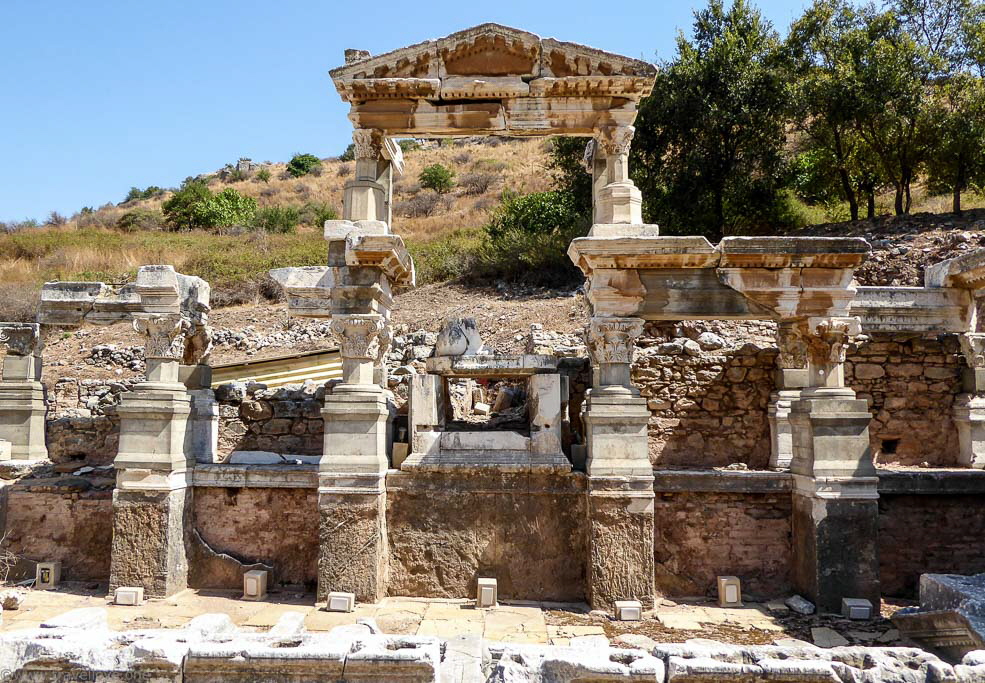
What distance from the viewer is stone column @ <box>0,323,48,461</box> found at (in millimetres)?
10367

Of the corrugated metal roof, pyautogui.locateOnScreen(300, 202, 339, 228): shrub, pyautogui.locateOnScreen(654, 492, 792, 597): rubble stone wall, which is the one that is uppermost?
pyautogui.locateOnScreen(300, 202, 339, 228): shrub

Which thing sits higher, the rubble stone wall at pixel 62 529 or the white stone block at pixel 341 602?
the rubble stone wall at pixel 62 529

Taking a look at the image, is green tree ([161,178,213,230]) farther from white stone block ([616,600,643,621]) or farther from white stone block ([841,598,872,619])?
white stone block ([841,598,872,619])

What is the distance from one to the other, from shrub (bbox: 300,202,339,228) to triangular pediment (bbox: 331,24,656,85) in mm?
26758

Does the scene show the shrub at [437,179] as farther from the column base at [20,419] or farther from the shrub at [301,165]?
the column base at [20,419]

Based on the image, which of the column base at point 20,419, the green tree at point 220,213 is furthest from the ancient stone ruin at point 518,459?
the green tree at point 220,213

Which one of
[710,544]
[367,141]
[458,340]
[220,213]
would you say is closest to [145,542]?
[458,340]

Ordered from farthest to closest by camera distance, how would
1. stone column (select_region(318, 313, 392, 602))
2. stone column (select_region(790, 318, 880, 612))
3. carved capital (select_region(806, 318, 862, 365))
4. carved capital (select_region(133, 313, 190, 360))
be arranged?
1. carved capital (select_region(133, 313, 190, 360))
2. carved capital (select_region(806, 318, 862, 365))
3. stone column (select_region(318, 313, 392, 602))
4. stone column (select_region(790, 318, 880, 612))

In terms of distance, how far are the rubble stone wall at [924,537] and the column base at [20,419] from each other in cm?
1148

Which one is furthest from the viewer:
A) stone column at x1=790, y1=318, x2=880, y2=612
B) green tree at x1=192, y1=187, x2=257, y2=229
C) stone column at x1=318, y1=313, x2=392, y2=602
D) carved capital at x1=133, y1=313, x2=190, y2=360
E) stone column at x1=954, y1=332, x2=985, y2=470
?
green tree at x1=192, y1=187, x2=257, y2=229

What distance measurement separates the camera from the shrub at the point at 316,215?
34.4 metres

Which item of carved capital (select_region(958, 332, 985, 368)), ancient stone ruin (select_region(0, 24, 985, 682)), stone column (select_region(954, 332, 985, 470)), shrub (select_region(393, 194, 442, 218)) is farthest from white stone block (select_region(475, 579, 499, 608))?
shrub (select_region(393, 194, 442, 218))

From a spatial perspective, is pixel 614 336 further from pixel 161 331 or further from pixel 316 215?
pixel 316 215

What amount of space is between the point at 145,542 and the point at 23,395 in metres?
4.33
